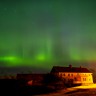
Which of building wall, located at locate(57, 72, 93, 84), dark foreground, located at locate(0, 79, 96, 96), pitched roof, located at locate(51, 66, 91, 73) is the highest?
pitched roof, located at locate(51, 66, 91, 73)

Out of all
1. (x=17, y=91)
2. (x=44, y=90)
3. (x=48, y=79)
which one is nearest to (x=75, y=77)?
(x=48, y=79)

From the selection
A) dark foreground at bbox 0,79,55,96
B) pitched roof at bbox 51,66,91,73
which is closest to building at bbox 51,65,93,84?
pitched roof at bbox 51,66,91,73

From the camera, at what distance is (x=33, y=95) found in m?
42.1

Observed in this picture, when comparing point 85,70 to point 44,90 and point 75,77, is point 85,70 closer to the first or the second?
point 75,77

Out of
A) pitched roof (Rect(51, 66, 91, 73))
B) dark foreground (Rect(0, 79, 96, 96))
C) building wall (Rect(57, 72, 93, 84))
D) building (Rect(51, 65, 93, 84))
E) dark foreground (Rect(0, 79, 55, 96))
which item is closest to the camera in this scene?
dark foreground (Rect(0, 79, 96, 96))

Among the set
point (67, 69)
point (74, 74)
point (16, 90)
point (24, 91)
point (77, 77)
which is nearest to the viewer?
point (16, 90)

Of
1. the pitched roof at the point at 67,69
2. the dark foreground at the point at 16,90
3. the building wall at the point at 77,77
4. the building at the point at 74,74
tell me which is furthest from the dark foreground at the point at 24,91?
the pitched roof at the point at 67,69

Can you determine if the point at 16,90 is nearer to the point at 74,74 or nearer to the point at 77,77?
Answer: the point at 74,74

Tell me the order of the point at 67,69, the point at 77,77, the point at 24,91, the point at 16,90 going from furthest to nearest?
the point at 67,69 → the point at 77,77 → the point at 24,91 → the point at 16,90

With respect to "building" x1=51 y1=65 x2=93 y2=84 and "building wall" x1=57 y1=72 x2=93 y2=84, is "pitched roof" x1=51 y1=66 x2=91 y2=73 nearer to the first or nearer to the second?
"building" x1=51 y1=65 x2=93 y2=84

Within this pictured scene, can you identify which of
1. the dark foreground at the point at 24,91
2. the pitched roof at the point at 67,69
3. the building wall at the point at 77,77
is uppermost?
the pitched roof at the point at 67,69

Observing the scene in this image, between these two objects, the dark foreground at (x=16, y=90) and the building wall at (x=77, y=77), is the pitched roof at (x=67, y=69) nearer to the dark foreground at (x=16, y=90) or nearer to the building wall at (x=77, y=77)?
the building wall at (x=77, y=77)

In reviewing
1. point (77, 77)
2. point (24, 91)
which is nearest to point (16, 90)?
point (24, 91)

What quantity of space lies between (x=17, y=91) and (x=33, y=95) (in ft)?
18.4
